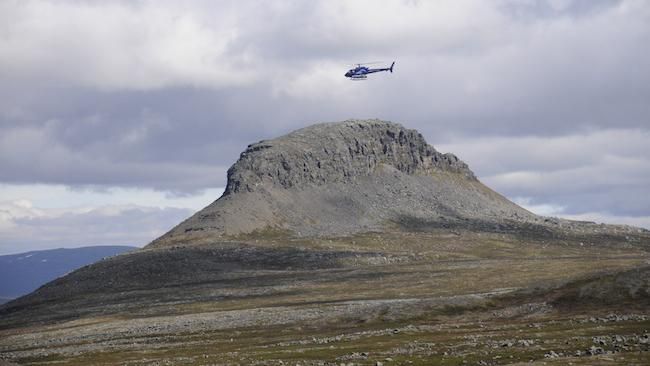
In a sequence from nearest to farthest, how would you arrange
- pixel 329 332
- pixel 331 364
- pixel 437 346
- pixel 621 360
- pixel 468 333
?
pixel 621 360, pixel 331 364, pixel 437 346, pixel 468 333, pixel 329 332

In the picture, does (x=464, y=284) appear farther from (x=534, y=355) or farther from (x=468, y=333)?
(x=534, y=355)

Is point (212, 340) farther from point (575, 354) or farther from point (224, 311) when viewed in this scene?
point (575, 354)

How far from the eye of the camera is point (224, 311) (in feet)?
540

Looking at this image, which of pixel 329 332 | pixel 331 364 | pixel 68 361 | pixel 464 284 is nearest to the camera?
pixel 331 364

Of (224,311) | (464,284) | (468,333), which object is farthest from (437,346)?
(464,284)

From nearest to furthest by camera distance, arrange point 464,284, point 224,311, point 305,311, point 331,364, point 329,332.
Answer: point 331,364
point 329,332
point 305,311
point 224,311
point 464,284

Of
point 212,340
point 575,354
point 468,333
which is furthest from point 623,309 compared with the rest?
point 212,340

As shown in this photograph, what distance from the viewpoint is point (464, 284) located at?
185125mm

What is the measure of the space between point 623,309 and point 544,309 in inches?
401

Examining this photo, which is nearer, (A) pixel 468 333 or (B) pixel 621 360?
(B) pixel 621 360

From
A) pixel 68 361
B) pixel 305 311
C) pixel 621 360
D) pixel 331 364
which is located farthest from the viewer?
pixel 305 311

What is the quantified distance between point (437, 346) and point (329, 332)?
3122 cm

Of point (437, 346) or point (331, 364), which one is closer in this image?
point (331, 364)

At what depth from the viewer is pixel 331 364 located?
252ft
